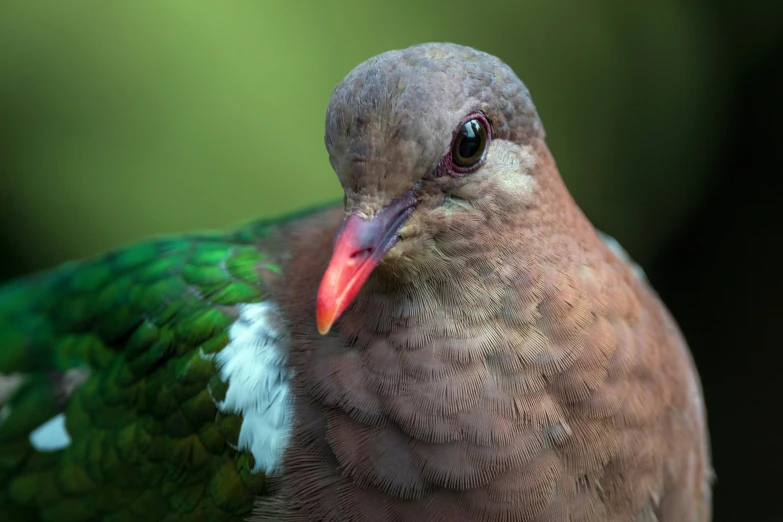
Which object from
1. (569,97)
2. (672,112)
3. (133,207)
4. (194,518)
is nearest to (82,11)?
(133,207)

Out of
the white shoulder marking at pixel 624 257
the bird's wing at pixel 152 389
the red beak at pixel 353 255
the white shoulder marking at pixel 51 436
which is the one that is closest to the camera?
the red beak at pixel 353 255

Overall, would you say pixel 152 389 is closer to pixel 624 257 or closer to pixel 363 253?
pixel 363 253

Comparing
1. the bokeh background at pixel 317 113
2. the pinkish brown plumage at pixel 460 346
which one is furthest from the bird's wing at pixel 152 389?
the bokeh background at pixel 317 113

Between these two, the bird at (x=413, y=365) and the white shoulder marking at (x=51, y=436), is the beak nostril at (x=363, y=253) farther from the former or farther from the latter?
the white shoulder marking at (x=51, y=436)

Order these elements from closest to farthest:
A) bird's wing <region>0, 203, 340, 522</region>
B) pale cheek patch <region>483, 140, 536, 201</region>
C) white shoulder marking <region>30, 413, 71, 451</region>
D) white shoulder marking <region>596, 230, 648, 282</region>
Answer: pale cheek patch <region>483, 140, 536, 201</region>, bird's wing <region>0, 203, 340, 522</region>, white shoulder marking <region>30, 413, 71, 451</region>, white shoulder marking <region>596, 230, 648, 282</region>

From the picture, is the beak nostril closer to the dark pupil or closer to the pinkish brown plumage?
the pinkish brown plumage

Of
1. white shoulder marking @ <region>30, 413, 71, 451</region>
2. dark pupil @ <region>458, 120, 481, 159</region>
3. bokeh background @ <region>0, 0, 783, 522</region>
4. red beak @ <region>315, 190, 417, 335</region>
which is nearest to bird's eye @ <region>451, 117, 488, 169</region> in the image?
dark pupil @ <region>458, 120, 481, 159</region>

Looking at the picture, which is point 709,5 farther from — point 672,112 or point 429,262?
point 429,262
